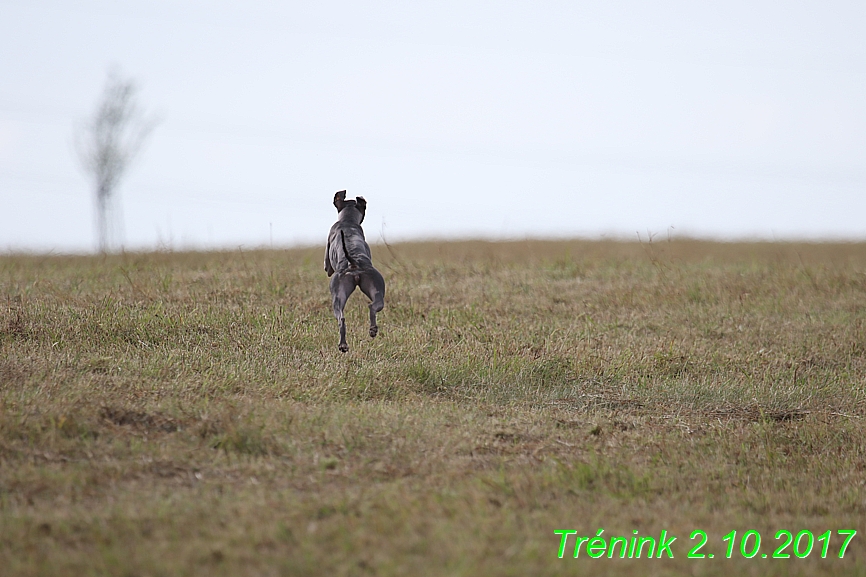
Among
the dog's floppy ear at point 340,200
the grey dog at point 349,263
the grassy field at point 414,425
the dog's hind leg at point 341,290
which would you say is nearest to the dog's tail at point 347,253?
the grey dog at point 349,263

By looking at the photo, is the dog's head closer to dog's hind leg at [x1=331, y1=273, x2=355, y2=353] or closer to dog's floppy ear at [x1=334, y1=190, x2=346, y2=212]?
dog's floppy ear at [x1=334, y1=190, x2=346, y2=212]

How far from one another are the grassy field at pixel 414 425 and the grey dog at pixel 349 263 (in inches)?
37.5

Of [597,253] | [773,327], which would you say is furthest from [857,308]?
[597,253]

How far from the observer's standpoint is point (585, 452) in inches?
240

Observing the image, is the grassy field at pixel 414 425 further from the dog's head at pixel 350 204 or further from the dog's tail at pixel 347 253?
the dog's head at pixel 350 204

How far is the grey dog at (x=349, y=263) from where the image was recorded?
607cm

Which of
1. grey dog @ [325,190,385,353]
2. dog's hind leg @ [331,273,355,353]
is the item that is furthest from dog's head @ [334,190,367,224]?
dog's hind leg @ [331,273,355,353]

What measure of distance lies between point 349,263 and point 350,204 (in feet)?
2.02

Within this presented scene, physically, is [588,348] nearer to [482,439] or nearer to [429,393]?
[429,393]

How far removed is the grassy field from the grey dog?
95 cm

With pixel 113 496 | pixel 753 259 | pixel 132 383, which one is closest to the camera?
pixel 113 496

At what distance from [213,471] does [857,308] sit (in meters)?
10.8

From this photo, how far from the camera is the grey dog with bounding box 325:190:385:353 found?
239 inches

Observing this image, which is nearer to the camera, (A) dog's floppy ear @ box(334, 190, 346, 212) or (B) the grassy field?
(B) the grassy field
